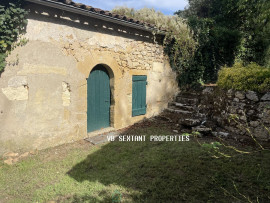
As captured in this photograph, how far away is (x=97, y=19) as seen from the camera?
5.82 metres

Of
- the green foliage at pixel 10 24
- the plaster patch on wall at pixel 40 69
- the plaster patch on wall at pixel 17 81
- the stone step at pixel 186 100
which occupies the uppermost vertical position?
the green foliage at pixel 10 24

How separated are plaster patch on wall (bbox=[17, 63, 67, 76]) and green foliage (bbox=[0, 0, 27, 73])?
45 centimetres

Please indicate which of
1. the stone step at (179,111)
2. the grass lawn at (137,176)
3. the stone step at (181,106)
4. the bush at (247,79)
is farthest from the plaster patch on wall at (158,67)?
the grass lawn at (137,176)

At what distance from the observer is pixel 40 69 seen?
4.87 m

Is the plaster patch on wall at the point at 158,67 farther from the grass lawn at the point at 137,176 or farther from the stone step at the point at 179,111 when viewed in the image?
the grass lawn at the point at 137,176

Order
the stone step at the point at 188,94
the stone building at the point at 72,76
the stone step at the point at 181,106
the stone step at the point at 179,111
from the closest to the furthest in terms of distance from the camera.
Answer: the stone building at the point at 72,76
the stone step at the point at 179,111
the stone step at the point at 181,106
the stone step at the point at 188,94

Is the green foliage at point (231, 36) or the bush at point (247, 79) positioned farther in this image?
the green foliage at point (231, 36)

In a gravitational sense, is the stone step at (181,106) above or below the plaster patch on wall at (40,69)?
below

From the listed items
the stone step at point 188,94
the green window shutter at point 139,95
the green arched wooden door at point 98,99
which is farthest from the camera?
the stone step at point 188,94

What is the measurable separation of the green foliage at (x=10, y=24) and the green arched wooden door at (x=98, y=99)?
2224 mm

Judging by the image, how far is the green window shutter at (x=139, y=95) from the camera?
7281mm

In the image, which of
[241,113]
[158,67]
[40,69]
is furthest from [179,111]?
[40,69]

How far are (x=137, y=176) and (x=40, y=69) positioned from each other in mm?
3407

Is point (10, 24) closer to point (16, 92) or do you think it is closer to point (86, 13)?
point (16, 92)
